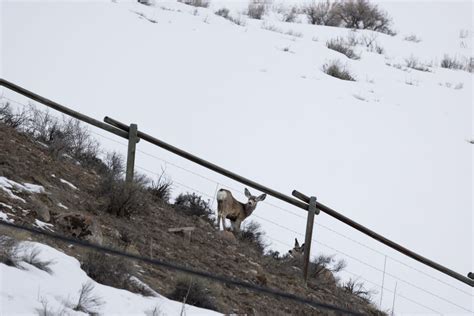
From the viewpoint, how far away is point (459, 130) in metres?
23.2

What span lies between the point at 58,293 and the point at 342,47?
2452cm

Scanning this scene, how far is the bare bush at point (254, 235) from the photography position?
13.8 metres

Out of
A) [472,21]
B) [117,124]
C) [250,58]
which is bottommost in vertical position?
[117,124]

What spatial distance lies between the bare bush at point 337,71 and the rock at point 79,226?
59.2 ft

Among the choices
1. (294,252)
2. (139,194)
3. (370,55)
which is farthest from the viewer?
(370,55)

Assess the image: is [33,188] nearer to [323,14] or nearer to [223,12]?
[223,12]

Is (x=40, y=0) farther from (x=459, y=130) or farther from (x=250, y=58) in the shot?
(x=459, y=130)

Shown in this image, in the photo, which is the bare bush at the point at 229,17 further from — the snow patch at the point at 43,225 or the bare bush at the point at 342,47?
the snow patch at the point at 43,225

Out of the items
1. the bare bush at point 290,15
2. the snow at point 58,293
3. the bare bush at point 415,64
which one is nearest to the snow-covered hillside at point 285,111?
the bare bush at point 415,64

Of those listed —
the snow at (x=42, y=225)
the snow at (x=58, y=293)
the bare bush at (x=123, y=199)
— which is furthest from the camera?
the bare bush at (x=123, y=199)

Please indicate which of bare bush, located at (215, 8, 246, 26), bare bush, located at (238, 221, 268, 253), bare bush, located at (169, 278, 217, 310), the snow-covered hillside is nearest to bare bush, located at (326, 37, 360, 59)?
the snow-covered hillside

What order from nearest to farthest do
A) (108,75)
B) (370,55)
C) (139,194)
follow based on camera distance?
1. (139,194)
2. (108,75)
3. (370,55)

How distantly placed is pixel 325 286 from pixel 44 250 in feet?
19.9

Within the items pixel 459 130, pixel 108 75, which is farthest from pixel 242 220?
pixel 459 130
